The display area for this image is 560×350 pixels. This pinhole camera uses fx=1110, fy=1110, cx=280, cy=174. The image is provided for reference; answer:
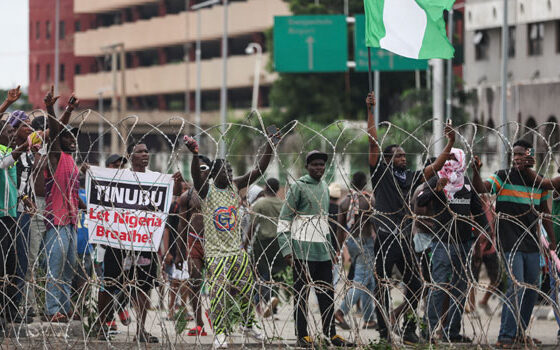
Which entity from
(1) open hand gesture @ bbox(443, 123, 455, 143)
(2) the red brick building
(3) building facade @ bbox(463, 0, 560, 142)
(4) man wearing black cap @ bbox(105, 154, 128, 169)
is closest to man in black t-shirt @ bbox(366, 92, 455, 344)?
(1) open hand gesture @ bbox(443, 123, 455, 143)

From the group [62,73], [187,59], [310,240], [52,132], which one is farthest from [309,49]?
[62,73]

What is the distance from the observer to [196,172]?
8938 millimetres

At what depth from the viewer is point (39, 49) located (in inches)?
2288

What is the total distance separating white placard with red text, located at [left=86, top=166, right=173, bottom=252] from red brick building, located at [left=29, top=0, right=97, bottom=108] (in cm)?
4718

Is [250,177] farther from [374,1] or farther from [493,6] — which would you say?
[493,6]

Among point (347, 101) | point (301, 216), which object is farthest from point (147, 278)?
point (347, 101)

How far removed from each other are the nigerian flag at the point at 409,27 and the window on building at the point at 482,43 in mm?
30082

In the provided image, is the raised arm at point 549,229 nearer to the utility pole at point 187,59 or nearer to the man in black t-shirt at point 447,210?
the man in black t-shirt at point 447,210

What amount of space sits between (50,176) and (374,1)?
307 cm

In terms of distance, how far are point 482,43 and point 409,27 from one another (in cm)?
3066

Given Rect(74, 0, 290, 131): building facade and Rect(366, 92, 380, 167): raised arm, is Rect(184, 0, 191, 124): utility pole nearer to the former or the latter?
Rect(74, 0, 290, 131): building facade

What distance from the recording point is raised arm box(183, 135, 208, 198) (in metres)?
8.49

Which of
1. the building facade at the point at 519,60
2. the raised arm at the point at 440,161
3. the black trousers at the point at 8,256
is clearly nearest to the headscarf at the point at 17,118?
the black trousers at the point at 8,256

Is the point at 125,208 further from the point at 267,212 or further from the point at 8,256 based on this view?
the point at 267,212
